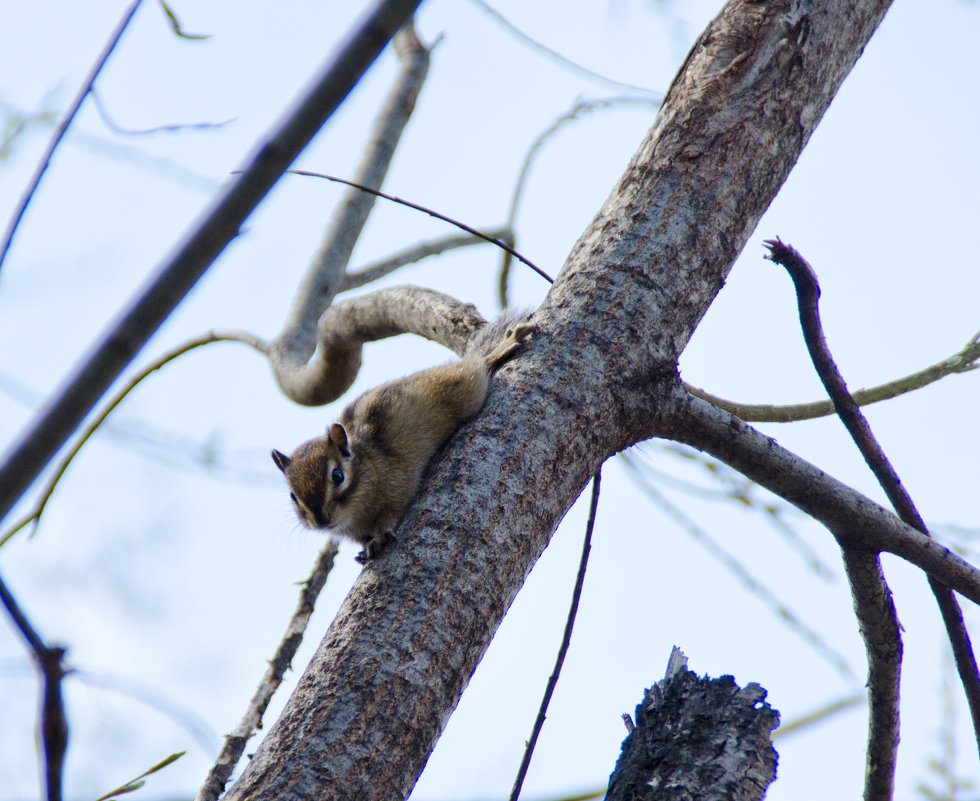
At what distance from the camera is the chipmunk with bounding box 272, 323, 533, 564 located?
3014 millimetres

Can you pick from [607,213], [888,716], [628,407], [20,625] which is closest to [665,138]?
[607,213]

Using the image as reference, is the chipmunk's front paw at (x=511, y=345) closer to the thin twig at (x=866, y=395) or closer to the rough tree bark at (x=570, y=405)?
the rough tree bark at (x=570, y=405)

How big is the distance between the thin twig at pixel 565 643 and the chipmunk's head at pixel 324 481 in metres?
1.24

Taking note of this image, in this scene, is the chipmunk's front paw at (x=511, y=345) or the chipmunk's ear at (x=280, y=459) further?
the chipmunk's ear at (x=280, y=459)

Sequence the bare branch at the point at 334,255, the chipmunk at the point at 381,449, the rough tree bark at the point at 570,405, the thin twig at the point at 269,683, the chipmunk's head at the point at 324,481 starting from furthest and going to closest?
the bare branch at the point at 334,255 < the chipmunk's head at the point at 324,481 < the chipmunk at the point at 381,449 < the thin twig at the point at 269,683 < the rough tree bark at the point at 570,405

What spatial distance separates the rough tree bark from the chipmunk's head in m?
1.44

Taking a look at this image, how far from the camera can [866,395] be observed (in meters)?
2.97

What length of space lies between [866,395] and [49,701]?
2848mm

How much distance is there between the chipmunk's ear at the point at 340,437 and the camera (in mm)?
3752

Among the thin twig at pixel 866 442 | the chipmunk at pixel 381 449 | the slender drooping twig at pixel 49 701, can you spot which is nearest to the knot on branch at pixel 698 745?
the thin twig at pixel 866 442

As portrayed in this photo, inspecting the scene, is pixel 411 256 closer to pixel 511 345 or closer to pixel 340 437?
pixel 340 437

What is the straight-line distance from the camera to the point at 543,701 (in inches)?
95.4

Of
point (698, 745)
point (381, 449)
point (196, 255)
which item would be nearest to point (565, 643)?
point (698, 745)

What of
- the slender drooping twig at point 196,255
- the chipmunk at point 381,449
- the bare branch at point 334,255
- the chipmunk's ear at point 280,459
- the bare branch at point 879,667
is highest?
the bare branch at point 334,255
